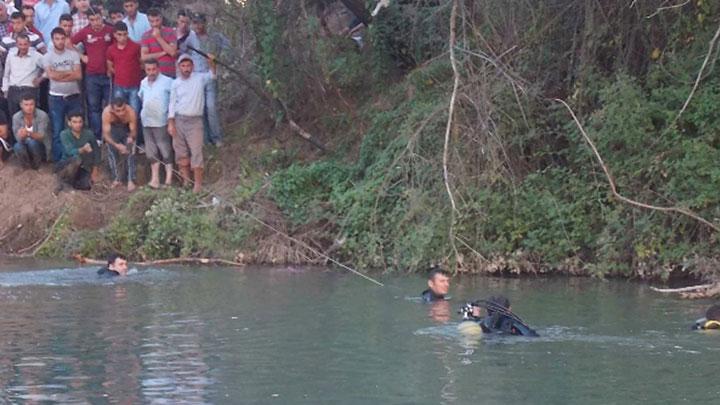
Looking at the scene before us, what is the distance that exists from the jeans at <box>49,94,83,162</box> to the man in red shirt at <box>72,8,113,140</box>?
25cm

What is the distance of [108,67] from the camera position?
25547 mm

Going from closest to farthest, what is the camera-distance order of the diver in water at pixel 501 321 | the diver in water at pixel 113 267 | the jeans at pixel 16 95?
1. the diver in water at pixel 501 321
2. the diver in water at pixel 113 267
3. the jeans at pixel 16 95

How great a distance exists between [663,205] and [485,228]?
2.60 m

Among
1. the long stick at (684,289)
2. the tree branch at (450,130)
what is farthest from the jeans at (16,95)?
the long stick at (684,289)

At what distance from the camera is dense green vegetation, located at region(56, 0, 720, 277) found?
2067cm

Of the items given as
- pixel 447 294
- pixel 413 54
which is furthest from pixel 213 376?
pixel 413 54

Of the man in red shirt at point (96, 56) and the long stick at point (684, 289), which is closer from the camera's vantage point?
the long stick at point (684, 289)

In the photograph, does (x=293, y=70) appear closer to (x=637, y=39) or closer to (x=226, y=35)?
(x=226, y=35)

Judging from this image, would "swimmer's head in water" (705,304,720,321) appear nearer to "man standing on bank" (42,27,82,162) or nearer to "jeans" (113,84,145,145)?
"jeans" (113,84,145,145)

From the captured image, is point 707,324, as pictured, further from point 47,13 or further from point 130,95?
point 47,13

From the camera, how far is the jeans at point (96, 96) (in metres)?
25.6

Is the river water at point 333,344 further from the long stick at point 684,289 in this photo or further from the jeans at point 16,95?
Answer: the jeans at point 16,95

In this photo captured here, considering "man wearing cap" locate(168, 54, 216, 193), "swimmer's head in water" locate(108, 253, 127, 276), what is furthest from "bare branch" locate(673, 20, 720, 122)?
"man wearing cap" locate(168, 54, 216, 193)

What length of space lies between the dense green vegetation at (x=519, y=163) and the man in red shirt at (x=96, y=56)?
87.1 inches
